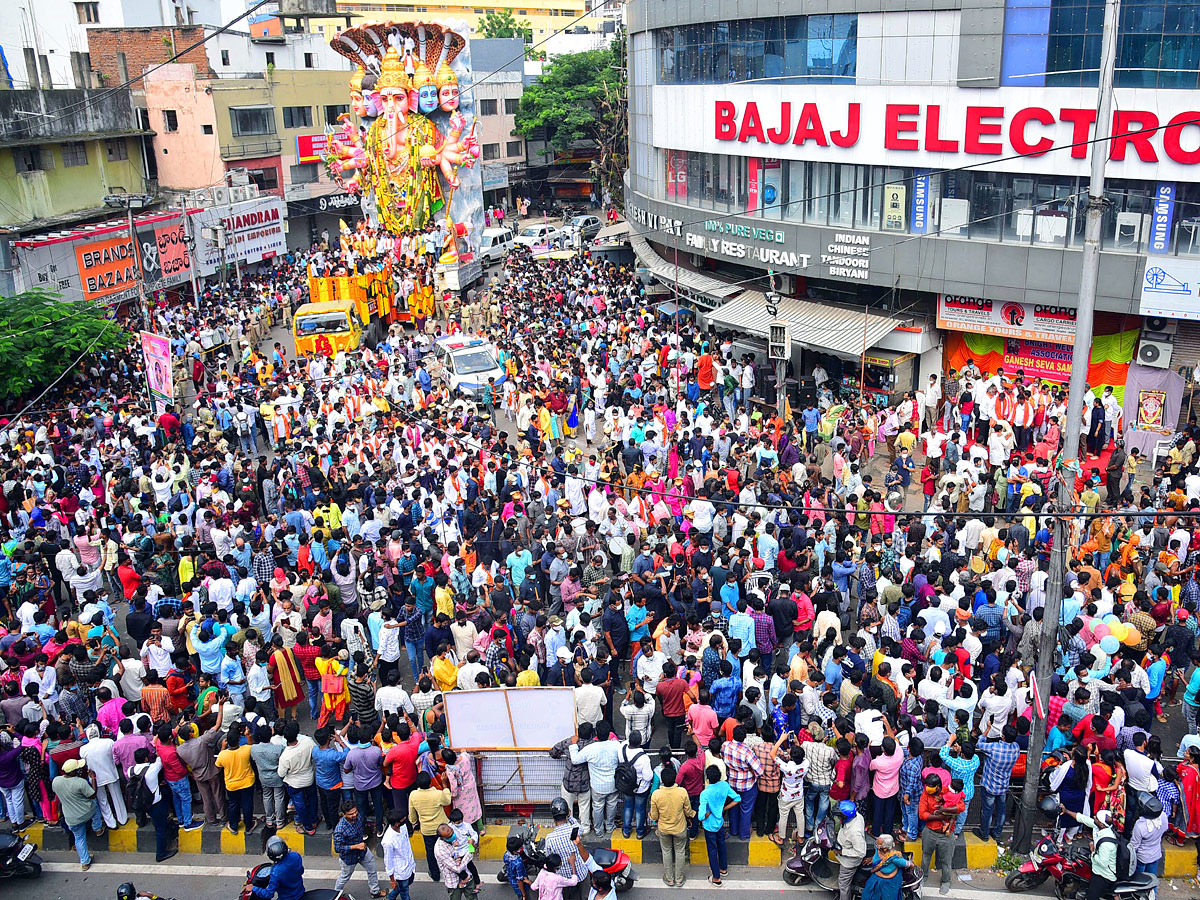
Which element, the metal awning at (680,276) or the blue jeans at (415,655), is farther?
the metal awning at (680,276)

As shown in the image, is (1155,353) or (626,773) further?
(1155,353)

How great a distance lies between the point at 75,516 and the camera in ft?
44.2

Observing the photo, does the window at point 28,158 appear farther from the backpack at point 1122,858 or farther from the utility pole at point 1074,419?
the backpack at point 1122,858

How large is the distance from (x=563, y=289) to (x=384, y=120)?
7.12 m

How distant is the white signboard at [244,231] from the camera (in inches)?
1232

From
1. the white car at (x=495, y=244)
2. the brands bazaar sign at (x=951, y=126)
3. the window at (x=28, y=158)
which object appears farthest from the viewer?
the white car at (x=495, y=244)

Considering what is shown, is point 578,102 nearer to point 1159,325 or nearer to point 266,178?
point 266,178

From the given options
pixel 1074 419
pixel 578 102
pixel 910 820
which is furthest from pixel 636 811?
pixel 578 102

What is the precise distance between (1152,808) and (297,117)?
140 feet

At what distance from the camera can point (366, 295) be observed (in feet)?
85.8

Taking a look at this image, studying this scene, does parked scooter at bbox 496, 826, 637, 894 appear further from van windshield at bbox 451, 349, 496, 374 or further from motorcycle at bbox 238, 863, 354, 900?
van windshield at bbox 451, 349, 496, 374

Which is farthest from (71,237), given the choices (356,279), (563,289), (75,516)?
(75,516)

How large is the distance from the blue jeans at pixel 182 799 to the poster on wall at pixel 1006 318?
15.2 metres

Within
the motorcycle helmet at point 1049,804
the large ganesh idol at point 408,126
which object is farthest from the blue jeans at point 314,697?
the large ganesh idol at point 408,126
